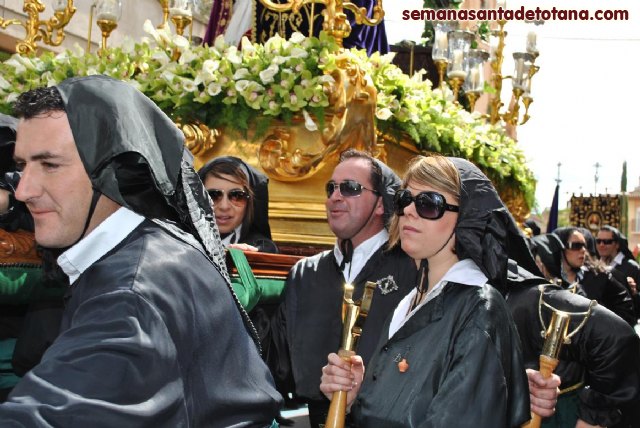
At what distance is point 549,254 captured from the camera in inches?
312

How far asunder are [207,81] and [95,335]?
3.71m

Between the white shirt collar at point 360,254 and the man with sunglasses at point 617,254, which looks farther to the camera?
the man with sunglasses at point 617,254

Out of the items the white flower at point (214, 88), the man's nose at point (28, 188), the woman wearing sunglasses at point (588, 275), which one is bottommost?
the woman wearing sunglasses at point (588, 275)

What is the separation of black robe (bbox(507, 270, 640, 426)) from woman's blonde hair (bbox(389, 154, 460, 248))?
105 centimetres

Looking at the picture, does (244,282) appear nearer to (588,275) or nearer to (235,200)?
(235,200)

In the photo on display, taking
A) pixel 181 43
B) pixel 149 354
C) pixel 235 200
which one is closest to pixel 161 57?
pixel 181 43

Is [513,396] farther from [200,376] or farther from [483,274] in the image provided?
[200,376]

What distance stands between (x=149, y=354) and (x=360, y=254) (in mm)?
2988

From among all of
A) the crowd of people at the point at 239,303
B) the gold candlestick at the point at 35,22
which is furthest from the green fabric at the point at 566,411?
the gold candlestick at the point at 35,22

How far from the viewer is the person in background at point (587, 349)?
4309 mm

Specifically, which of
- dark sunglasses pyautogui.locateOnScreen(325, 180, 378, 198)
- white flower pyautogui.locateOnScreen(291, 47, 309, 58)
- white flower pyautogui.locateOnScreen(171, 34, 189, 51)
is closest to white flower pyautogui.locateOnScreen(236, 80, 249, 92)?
white flower pyautogui.locateOnScreen(291, 47, 309, 58)

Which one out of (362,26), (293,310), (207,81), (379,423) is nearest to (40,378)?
(379,423)

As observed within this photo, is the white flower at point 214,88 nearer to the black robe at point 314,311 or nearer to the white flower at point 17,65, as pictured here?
the black robe at point 314,311

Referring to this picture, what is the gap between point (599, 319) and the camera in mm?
4418
